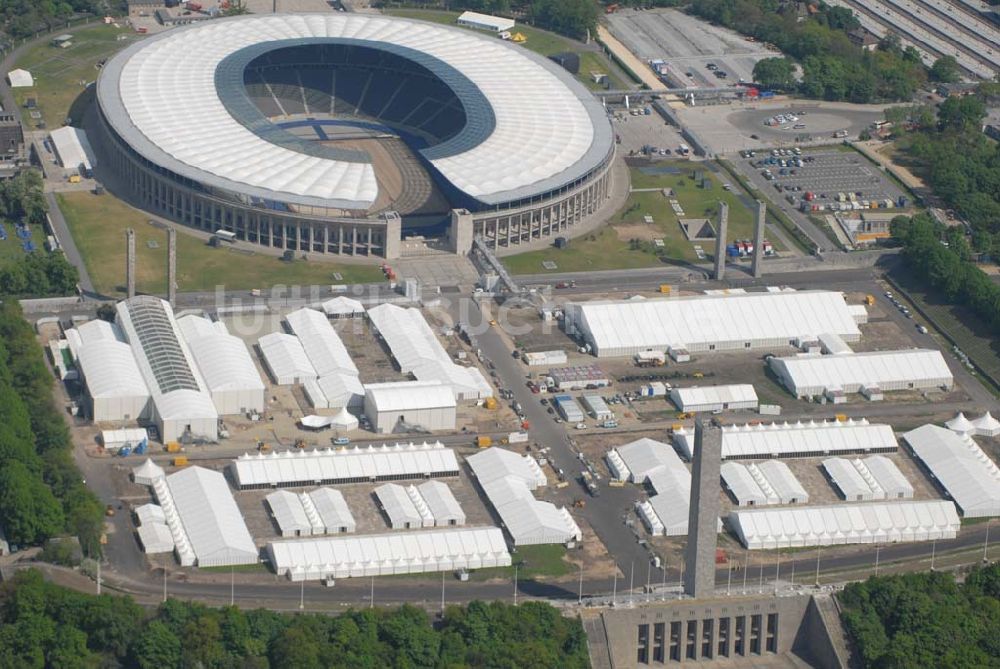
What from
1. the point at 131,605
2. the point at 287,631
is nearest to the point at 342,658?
the point at 287,631

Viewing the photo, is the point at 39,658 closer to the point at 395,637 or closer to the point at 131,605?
the point at 131,605

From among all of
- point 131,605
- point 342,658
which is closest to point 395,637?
point 342,658

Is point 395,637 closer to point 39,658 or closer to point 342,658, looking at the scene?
point 342,658

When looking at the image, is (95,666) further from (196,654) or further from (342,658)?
(342,658)

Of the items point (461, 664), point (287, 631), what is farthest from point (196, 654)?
point (461, 664)
